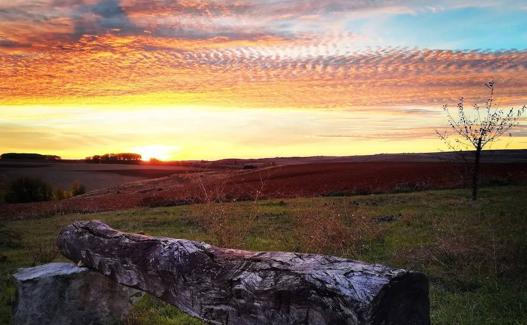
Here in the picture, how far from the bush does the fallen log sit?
3591 cm

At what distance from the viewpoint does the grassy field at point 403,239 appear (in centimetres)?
718

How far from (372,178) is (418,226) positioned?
44.1 feet

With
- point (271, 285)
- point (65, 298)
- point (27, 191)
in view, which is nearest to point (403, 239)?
point (65, 298)

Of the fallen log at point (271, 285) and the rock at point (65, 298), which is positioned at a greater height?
the fallen log at point (271, 285)

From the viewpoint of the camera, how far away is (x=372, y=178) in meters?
26.5

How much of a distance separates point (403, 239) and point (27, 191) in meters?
34.4

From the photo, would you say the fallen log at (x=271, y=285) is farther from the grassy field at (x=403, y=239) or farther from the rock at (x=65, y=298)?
the grassy field at (x=403, y=239)

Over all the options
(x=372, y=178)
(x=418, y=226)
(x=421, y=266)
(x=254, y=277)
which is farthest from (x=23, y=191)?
(x=254, y=277)

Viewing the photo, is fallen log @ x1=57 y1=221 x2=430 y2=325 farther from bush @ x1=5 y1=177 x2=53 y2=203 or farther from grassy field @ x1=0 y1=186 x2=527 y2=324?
bush @ x1=5 y1=177 x2=53 y2=203

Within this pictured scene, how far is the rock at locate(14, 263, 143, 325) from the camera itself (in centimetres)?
675

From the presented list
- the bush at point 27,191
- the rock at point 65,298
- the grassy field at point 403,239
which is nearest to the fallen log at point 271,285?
the rock at point 65,298

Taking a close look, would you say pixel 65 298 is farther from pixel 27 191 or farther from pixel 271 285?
pixel 27 191

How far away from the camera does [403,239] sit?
37.5ft

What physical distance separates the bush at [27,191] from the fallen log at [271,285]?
35.9m
